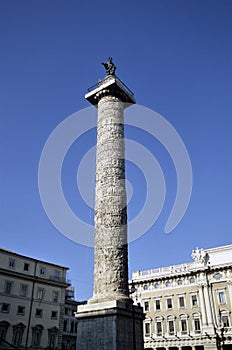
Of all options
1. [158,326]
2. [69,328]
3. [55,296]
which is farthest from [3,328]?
[158,326]

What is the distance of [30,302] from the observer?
24.0 m

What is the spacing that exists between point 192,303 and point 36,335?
15.0 meters

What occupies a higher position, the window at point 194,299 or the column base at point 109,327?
the window at point 194,299

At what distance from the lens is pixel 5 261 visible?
23469mm

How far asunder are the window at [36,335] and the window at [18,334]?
3.13ft

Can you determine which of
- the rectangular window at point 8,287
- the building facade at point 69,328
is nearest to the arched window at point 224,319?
the building facade at point 69,328

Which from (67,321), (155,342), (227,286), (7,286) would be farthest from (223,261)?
(7,286)

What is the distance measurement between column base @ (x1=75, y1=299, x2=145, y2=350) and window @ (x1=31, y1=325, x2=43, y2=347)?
15273 millimetres

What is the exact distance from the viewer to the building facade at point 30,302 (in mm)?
22141

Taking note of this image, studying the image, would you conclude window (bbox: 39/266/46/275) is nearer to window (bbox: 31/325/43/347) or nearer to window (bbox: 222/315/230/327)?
Answer: window (bbox: 31/325/43/347)

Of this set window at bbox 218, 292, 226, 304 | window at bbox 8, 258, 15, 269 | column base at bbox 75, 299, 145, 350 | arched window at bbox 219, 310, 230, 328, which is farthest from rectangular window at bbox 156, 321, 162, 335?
column base at bbox 75, 299, 145, 350

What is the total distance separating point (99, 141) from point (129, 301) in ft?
19.7

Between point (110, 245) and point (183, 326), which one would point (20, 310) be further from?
point (183, 326)

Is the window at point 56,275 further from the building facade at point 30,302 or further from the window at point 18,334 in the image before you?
the window at point 18,334
